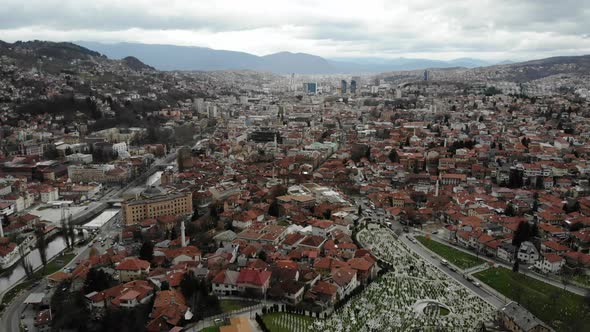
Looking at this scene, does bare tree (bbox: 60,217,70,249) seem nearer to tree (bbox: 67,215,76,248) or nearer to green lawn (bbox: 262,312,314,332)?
tree (bbox: 67,215,76,248)

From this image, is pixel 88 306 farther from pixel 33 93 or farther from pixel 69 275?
pixel 33 93

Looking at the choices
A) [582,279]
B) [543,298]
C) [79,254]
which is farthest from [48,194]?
[582,279]

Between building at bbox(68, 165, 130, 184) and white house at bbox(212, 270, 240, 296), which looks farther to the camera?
building at bbox(68, 165, 130, 184)

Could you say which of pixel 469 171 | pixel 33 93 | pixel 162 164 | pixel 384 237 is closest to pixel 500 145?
pixel 469 171

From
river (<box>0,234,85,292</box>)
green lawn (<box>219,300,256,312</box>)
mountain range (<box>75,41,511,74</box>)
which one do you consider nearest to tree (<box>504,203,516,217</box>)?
green lawn (<box>219,300,256,312</box>)

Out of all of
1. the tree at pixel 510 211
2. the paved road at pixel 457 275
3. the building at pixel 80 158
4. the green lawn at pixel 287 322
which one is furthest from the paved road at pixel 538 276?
the building at pixel 80 158
